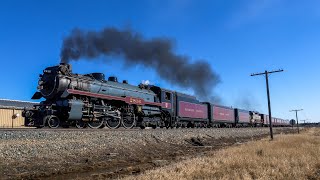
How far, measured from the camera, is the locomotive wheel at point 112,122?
74.7 ft

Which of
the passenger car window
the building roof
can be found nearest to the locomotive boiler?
the passenger car window

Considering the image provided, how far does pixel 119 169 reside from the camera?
1280 cm

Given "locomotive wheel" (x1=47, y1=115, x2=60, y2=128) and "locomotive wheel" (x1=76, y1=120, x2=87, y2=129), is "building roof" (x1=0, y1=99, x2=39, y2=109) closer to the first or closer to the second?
"locomotive wheel" (x1=76, y1=120, x2=87, y2=129)

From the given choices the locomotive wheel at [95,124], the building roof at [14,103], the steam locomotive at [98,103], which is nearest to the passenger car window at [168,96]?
the steam locomotive at [98,103]

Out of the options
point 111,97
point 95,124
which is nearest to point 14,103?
point 111,97

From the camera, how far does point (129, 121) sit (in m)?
24.9

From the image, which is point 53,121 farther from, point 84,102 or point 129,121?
point 129,121

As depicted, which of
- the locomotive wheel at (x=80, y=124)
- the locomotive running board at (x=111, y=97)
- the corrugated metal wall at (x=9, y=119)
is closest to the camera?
the locomotive running board at (x=111, y=97)

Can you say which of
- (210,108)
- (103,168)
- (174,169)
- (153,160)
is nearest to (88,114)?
(153,160)

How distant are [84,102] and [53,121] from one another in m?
2.30

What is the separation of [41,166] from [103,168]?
2.38 meters

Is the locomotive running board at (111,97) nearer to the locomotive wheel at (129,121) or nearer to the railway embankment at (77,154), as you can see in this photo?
the locomotive wheel at (129,121)

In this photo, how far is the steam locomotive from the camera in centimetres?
1919

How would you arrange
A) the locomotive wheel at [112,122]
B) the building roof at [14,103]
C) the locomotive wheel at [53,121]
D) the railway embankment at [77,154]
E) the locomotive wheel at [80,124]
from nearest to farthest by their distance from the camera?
the railway embankment at [77,154], the locomotive wheel at [53,121], the locomotive wheel at [80,124], the locomotive wheel at [112,122], the building roof at [14,103]
